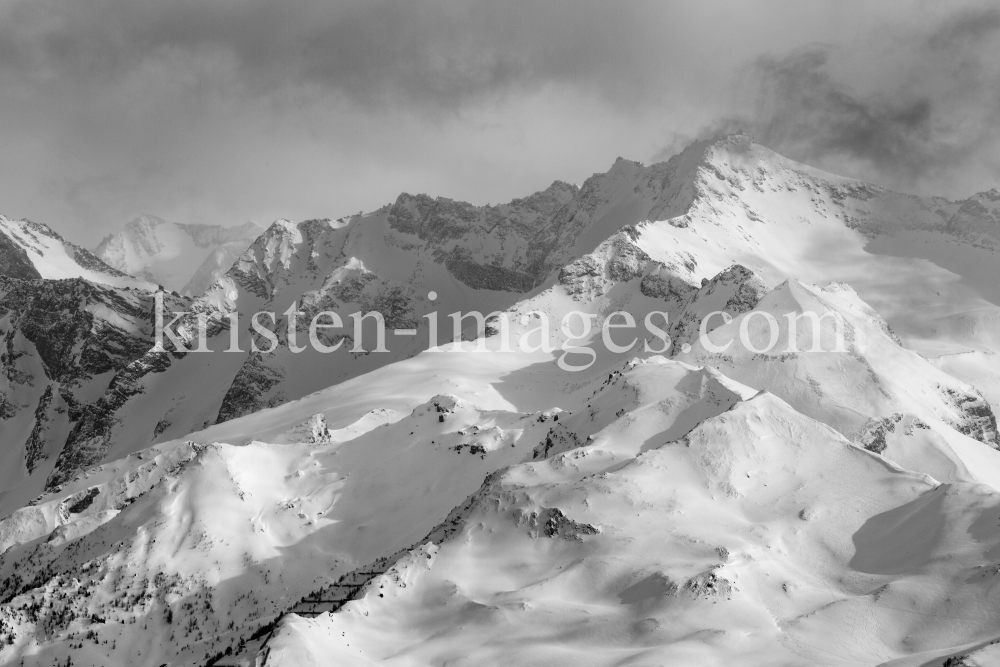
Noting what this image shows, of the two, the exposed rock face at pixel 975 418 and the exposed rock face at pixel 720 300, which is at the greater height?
the exposed rock face at pixel 720 300

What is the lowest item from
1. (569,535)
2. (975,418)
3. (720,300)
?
(975,418)

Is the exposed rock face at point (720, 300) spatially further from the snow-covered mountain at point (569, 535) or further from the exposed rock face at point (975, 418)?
the exposed rock face at point (975, 418)

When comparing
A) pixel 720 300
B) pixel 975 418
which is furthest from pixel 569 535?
pixel 720 300

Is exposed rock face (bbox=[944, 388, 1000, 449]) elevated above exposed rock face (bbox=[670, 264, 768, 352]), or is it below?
below

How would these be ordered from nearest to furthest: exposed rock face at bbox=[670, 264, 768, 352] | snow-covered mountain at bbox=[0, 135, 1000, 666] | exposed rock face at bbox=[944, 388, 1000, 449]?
snow-covered mountain at bbox=[0, 135, 1000, 666] < exposed rock face at bbox=[944, 388, 1000, 449] < exposed rock face at bbox=[670, 264, 768, 352]

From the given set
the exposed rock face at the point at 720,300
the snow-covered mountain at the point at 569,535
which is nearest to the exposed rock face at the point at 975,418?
the snow-covered mountain at the point at 569,535

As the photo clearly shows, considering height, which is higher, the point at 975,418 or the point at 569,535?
the point at 569,535

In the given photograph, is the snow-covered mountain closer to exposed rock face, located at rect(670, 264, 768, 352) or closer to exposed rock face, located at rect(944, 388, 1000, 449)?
exposed rock face, located at rect(944, 388, 1000, 449)

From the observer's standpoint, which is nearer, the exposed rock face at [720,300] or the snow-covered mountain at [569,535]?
the snow-covered mountain at [569,535]

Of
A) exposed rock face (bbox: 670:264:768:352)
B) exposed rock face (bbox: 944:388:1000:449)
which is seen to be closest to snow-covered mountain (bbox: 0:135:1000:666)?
exposed rock face (bbox: 944:388:1000:449)

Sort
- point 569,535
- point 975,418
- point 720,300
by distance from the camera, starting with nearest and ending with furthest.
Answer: point 569,535
point 975,418
point 720,300

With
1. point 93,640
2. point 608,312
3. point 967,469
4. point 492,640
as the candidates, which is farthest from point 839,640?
point 608,312

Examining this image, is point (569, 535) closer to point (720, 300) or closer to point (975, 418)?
point (975, 418)

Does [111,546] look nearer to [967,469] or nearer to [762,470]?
[762,470]
